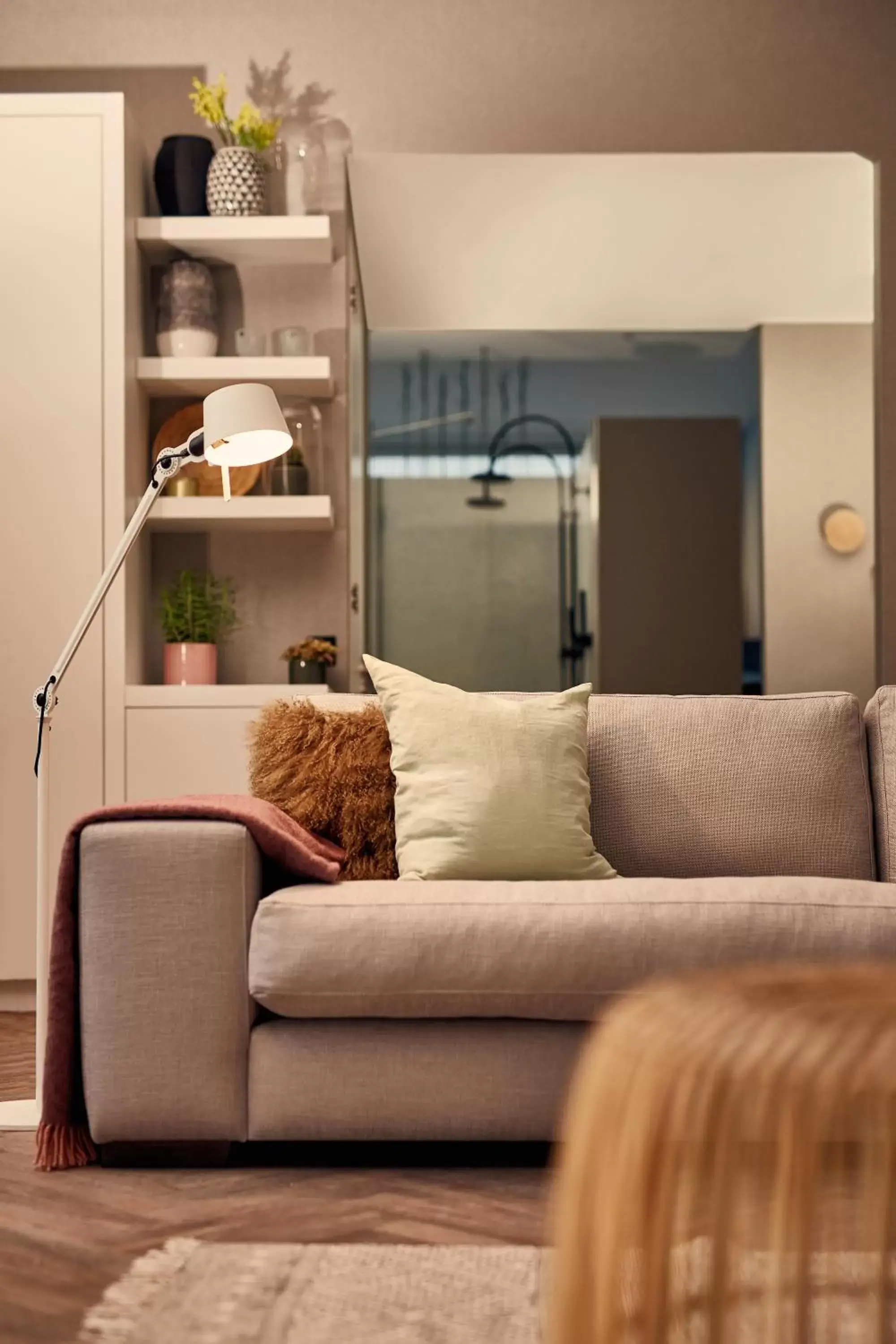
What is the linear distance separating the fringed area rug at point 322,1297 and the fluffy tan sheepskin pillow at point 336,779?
3.08 ft

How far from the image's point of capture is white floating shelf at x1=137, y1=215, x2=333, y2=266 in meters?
4.29

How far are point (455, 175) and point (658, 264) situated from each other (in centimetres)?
135

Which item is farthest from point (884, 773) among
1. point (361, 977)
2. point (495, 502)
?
point (495, 502)

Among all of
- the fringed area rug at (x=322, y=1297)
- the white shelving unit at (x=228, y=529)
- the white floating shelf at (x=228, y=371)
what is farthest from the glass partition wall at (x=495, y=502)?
the fringed area rug at (x=322, y=1297)

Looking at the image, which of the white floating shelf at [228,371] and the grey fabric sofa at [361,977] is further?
the white floating shelf at [228,371]

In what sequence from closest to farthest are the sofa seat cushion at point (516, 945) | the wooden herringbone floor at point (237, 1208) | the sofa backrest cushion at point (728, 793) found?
the wooden herringbone floor at point (237, 1208)
the sofa seat cushion at point (516, 945)
the sofa backrest cushion at point (728, 793)

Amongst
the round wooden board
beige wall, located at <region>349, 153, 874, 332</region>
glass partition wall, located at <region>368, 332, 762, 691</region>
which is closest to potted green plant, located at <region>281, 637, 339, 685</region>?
the round wooden board

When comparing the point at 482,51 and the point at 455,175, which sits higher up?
the point at 482,51

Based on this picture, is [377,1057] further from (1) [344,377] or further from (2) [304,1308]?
(1) [344,377]

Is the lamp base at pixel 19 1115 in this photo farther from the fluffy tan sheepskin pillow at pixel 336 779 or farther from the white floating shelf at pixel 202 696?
the white floating shelf at pixel 202 696

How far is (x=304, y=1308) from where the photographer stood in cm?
161

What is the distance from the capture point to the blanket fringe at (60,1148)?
7.59 ft

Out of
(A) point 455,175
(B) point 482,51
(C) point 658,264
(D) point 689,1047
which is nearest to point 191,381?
(A) point 455,175

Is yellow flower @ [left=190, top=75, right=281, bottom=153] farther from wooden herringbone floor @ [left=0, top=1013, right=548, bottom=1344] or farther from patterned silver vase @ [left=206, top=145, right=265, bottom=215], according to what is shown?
wooden herringbone floor @ [left=0, top=1013, right=548, bottom=1344]
